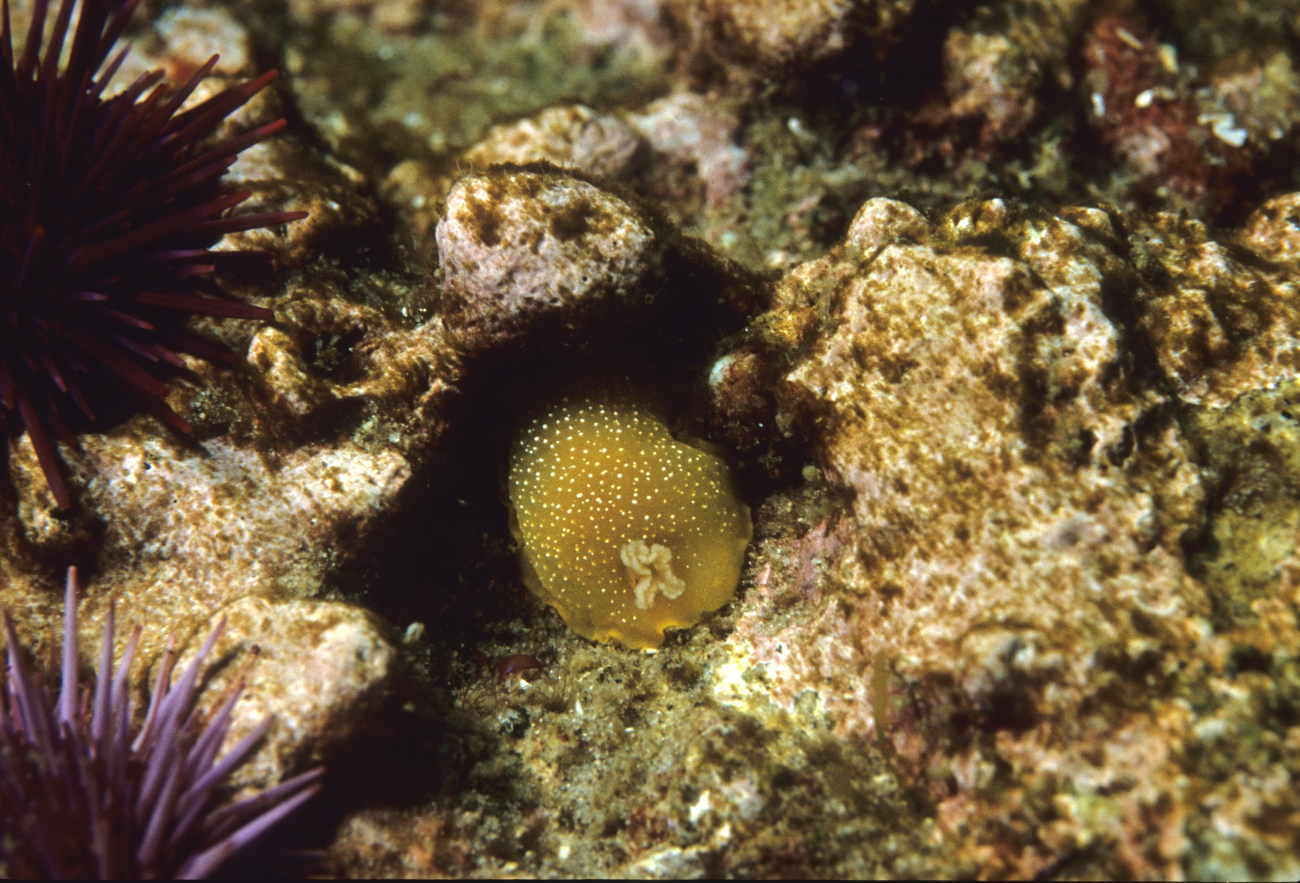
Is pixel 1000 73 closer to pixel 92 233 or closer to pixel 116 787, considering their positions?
pixel 92 233

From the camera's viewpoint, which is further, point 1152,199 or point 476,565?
point 1152,199

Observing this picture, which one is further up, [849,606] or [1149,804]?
[849,606]

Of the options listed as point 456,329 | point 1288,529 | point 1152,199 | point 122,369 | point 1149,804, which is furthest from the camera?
point 1152,199

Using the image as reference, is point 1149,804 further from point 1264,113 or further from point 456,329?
point 1264,113

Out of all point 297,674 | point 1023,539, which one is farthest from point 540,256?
point 1023,539

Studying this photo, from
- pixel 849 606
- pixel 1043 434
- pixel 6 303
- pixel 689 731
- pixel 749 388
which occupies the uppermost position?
pixel 6 303

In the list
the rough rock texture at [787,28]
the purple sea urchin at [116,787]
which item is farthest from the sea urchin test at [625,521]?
the rough rock texture at [787,28]

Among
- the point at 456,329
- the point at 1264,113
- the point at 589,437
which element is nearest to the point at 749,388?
the point at 589,437
